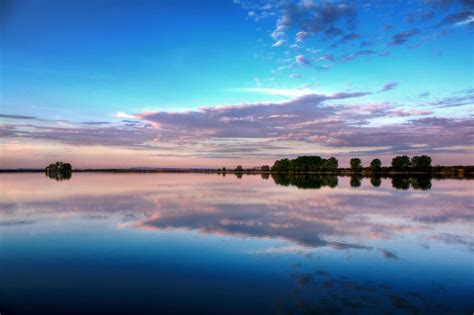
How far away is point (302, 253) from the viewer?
14406mm

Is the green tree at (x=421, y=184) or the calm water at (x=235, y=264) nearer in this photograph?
the calm water at (x=235, y=264)

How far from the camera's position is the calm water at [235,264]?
30.4 feet

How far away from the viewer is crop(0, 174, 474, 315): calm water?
927 cm

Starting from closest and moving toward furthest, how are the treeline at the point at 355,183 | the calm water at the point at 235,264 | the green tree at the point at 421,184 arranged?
the calm water at the point at 235,264 → the green tree at the point at 421,184 → the treeline at the point at 355,183

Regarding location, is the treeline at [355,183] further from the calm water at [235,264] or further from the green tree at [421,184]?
the calm water at [235,264]

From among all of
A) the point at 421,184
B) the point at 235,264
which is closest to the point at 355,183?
the point at 421,184

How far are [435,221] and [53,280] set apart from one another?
872 inches

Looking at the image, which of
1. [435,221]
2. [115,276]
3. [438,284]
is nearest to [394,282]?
[438,284]

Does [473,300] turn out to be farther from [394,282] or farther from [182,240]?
[182,240]

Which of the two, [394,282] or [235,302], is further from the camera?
[394,282]

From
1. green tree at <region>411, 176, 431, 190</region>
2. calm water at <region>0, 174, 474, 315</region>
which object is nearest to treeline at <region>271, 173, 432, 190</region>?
green tree at <region>411, 176, 431, 190</region>

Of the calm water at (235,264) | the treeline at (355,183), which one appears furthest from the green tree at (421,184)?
the calm water at (235,264)

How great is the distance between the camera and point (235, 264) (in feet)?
42.2

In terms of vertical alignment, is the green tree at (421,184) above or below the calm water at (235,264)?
above
